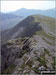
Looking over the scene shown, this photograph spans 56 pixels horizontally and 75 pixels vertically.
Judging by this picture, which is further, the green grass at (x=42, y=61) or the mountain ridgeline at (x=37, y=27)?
the mountain ridgeline at (x=37, y=27)

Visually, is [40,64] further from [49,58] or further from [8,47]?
[8,47]

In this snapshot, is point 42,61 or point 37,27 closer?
point 42,61

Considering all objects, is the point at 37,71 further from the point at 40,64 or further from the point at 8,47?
the point at 8,47

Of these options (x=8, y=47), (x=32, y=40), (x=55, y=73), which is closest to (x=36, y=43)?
(x=32, y=40)

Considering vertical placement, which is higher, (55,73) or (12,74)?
(55,73)

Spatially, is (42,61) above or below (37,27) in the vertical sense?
below

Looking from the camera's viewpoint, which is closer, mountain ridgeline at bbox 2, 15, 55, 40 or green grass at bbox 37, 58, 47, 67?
green grass at bbox 37, 58, 47, 67

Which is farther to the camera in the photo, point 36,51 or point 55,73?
point 36,51

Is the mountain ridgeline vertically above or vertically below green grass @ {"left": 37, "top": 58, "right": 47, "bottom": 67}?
above

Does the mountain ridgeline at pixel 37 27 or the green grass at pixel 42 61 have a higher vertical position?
the mountain ridgeline at pixel 37 27

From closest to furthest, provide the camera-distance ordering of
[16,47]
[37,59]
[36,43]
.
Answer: [37,59], [36,43], [16,47]

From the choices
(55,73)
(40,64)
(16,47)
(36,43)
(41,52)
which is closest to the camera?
(55,73)
